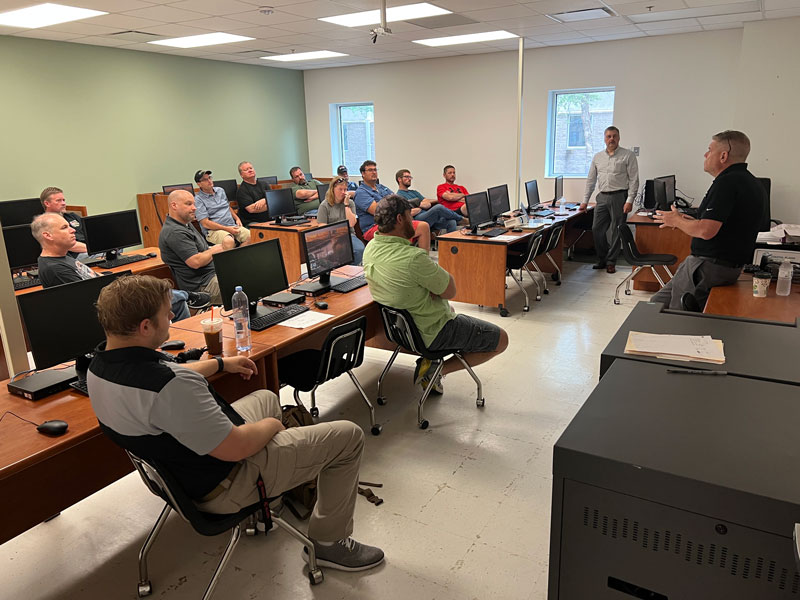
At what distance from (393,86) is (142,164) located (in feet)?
14.3

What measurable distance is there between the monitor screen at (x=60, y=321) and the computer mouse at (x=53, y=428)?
1.20 ft

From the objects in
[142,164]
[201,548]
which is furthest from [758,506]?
[142,164]

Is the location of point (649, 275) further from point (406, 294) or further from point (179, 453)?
point (179, 453)

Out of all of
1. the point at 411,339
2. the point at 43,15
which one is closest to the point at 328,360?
the point at 411,339

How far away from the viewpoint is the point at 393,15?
6004mm

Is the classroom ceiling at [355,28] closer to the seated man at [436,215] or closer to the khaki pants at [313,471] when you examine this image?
the seated man at [436,215]

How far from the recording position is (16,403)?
225 centimetres

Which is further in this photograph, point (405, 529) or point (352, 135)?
point (352, 135)

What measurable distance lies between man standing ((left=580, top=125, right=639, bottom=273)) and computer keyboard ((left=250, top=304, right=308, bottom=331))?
504cm

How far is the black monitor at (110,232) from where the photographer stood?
4.79 meters

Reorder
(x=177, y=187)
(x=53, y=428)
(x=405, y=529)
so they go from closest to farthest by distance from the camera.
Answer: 1. (x=53, y=428)
2. (x=405, y=529)
3. (x=177, y=187)

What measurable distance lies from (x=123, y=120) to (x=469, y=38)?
4.87 m

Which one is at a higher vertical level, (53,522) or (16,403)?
(16,403)

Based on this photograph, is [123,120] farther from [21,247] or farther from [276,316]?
[276,316]
